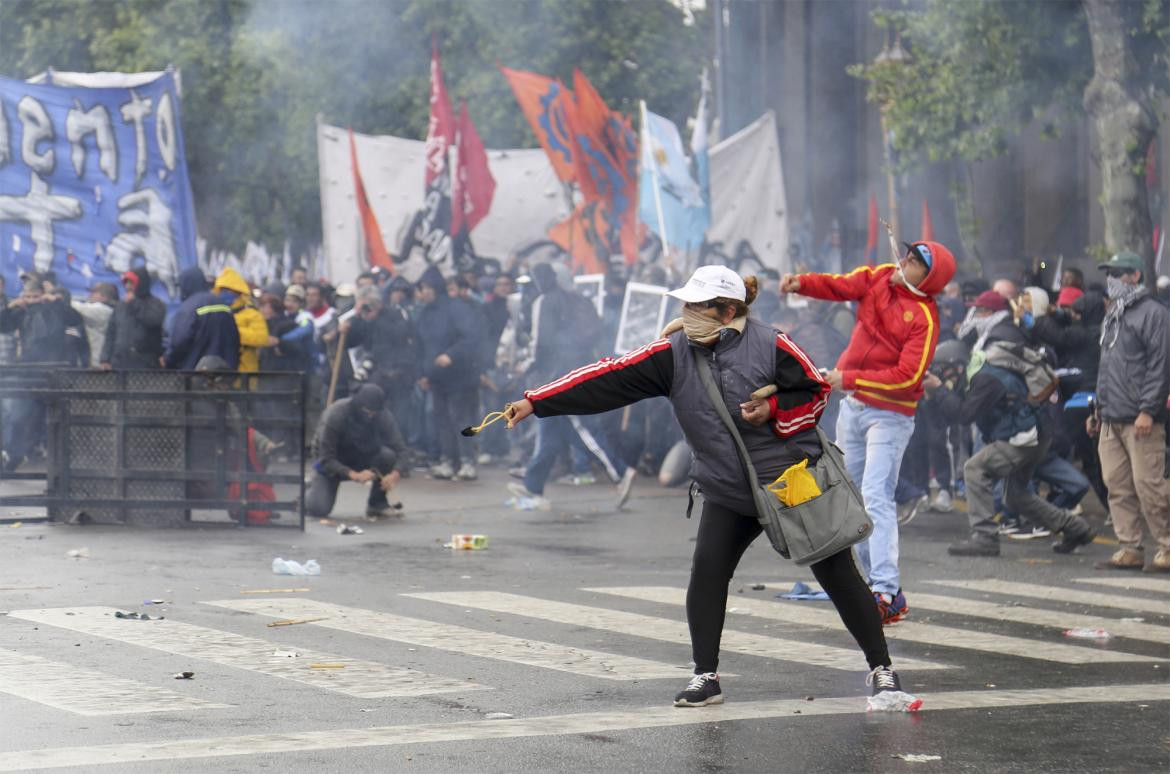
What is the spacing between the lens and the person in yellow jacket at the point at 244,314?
14812mm

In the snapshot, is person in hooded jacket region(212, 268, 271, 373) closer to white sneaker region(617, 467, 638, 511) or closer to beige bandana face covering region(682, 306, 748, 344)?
white sneaker region(617, 467, 638, 511)

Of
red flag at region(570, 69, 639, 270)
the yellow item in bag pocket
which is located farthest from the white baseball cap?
red flag at region(570, 69, 639, 270)

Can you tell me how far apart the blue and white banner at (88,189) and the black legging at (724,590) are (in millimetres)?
11567

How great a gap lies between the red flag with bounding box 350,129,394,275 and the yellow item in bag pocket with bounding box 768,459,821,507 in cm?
1672

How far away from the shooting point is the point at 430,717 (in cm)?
655

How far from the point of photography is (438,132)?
22.0m

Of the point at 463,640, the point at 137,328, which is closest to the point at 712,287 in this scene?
the point at 463,640

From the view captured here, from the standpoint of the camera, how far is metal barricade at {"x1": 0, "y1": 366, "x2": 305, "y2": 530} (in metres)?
13.0

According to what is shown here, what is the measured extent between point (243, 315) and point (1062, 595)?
24.4ft

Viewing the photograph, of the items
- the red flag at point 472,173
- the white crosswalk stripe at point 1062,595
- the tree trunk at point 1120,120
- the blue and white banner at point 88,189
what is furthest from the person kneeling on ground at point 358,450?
the red flag at point 472,173

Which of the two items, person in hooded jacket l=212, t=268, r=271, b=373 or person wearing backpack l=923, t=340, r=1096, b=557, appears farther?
person in hooded jacket l=212, t=268, r=271, b=373

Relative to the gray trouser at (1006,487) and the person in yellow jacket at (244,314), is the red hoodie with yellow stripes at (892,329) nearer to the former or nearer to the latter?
the gray trouser at (1006,487)

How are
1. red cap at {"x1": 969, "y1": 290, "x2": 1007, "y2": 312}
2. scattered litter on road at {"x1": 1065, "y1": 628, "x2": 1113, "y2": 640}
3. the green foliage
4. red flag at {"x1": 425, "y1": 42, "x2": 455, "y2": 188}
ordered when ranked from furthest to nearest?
1. the green foliage
2. red flag at {"x1": 425, "y1": 42, "x2": 455, "y2": 188}
3. red cap at {"x1": 969, "y1": 290, "x2": 1007, "y2": 312}
4. scattered litter on road at {"x1": 1065, "y1": 628, "x2": 1113, "y2": 640}

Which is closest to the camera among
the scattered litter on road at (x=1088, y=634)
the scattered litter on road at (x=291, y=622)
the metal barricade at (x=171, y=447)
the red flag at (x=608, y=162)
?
the scattered litter on road at (x=291, y=622)
